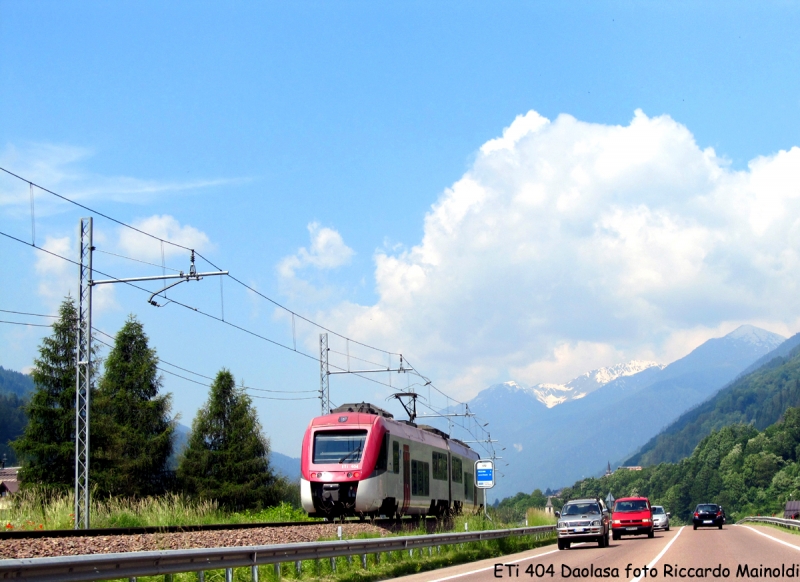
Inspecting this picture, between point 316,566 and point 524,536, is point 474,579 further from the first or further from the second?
point 524,536

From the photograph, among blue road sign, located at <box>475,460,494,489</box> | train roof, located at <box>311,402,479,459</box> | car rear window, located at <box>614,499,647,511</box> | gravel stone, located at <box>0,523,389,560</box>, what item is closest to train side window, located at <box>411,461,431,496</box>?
train roof, located at <box>311,402,479,459</box>

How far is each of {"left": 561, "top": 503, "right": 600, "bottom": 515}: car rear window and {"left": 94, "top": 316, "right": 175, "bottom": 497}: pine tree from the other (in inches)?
1530

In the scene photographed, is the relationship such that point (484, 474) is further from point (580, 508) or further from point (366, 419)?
point (366, 419)

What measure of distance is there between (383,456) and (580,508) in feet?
21.5

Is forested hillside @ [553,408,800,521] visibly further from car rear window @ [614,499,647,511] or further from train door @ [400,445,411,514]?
train door @ [400,445,411,514]

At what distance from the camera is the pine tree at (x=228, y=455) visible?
66375 mm

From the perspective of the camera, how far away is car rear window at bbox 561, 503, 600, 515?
29.6 m

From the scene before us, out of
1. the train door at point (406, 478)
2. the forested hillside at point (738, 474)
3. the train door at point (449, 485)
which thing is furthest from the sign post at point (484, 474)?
the forested hillside at point (738, 474)

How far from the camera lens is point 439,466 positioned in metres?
37.6

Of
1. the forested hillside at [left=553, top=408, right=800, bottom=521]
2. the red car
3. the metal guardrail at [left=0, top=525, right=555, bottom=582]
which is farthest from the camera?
the forested hillside at [left=553, top=408, right=800, bottom=521]

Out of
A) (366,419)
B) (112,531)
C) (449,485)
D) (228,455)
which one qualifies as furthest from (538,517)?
(228,455)

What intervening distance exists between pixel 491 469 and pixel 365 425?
8.76m

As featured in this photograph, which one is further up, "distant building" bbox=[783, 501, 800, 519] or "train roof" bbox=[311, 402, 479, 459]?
"train roof" bbox=[311, 402, 479, 459]

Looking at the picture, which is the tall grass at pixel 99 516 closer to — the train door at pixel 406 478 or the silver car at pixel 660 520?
the train door at pixel 406 478
